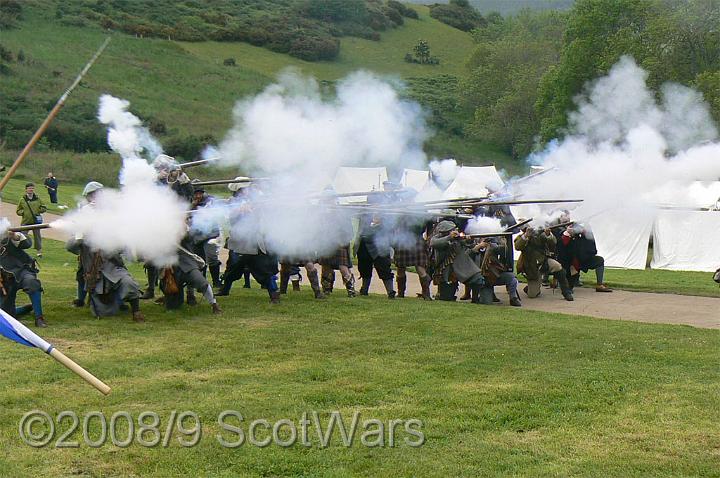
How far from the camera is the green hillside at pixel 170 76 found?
38.2m

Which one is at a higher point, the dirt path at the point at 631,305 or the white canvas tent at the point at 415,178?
the white canvas tent at the point at 415,178

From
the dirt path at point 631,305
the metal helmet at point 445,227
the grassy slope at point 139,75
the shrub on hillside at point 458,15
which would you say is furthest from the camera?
the shrub on hillside at point 458,15

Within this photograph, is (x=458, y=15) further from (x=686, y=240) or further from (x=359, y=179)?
(x=686, y=240)

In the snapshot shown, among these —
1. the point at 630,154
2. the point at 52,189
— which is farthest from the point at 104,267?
the point at 52,189

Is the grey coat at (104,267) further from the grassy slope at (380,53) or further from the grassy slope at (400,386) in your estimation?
the grassy slope at (380,53)

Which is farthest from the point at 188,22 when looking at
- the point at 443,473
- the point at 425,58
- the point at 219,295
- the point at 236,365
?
the point at 443,473

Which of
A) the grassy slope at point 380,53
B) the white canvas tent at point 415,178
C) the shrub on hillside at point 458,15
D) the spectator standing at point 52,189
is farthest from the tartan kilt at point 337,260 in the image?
the shrub on hillside at point 458,15

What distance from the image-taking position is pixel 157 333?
12.4 m

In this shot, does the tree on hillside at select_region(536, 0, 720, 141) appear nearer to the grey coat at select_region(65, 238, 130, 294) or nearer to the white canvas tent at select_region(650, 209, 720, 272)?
the white canvas tent at select_region(650, 209, 720, 272)

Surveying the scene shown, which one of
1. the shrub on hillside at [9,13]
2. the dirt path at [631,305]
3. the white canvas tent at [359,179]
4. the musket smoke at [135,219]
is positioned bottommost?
the dirt path at [631,305]

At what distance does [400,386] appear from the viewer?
9.59m

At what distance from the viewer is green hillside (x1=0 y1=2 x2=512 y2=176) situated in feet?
125

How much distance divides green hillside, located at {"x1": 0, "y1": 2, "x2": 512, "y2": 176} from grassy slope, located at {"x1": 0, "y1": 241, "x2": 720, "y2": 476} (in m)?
20.7

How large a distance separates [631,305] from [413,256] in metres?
3.70
